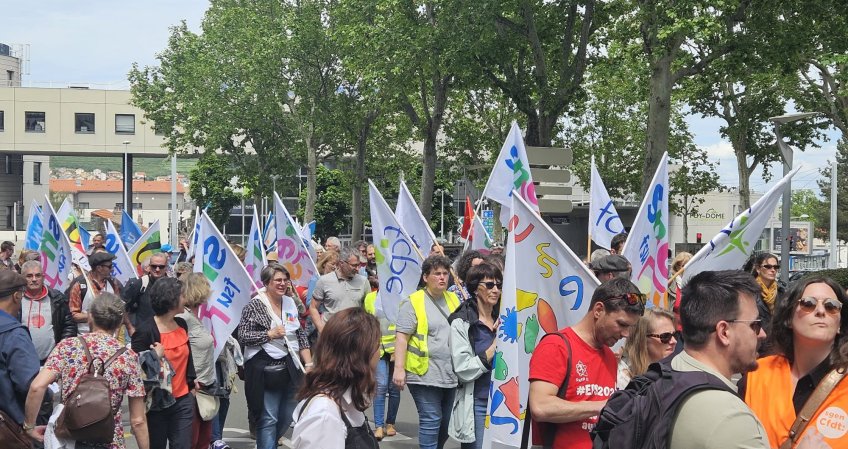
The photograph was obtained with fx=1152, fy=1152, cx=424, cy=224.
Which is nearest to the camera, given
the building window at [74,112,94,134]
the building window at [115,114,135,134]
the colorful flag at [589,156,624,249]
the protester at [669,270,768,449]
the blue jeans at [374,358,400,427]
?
the protester at [669,270,768,449]

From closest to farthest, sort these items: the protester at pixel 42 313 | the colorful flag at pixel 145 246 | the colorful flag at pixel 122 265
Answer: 1. the protester at pixel 42 313
2. the colorful flag at pixel 122 265
3. the colorful flag at pixel 145 246

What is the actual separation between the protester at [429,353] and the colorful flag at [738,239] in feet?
5.67

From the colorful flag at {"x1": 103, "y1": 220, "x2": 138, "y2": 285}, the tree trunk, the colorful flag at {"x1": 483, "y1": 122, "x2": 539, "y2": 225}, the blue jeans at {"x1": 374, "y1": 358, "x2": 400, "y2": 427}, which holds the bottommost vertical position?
the blue jeans at {"x1": 374, "y1": 358, "x2": 400, "y2": 427}

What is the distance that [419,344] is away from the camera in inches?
316

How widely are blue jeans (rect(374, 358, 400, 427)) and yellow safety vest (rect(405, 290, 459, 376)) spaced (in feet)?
6.86

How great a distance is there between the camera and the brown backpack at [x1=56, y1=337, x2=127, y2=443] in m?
5.48

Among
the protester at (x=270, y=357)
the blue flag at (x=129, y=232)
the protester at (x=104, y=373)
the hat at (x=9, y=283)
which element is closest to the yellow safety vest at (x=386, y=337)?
the protester at (x=270, y=357)

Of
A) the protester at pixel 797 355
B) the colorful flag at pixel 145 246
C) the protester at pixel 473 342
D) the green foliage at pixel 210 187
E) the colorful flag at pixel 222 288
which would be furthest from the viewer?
the green foliage at pixel 210 187

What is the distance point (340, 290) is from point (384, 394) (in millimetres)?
1027

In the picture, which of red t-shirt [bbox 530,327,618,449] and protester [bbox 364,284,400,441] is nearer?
red t-shirt [bbox 530,327,618,449]

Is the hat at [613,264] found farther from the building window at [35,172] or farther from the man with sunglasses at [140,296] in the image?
the building window at [35,172]

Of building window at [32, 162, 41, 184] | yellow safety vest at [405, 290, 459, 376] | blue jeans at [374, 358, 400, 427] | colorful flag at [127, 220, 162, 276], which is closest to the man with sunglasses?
blue jeans at [374, 358, 400, 427]

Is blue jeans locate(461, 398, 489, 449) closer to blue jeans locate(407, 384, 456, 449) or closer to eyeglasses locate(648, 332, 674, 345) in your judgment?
blue jeans locate(407, 384, 456, 449)

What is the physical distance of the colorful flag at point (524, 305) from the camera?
5.77 meters
